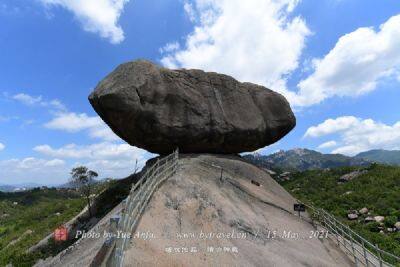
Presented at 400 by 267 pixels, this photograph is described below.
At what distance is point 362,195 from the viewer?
47094 mm

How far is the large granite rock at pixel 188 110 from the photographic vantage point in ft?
89.8

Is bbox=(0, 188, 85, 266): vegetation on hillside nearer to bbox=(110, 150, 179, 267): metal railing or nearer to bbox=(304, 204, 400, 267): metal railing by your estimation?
bbox=(110, 150, 179, 267): metal railing

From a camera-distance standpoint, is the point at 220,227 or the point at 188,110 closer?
the point at 220,227

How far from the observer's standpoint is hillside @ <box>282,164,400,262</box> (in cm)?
3725

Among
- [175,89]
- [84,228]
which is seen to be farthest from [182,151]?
[84,228]

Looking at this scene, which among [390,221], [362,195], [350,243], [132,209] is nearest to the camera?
[132,209]

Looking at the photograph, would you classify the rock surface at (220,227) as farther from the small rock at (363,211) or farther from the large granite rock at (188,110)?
the small rock at (363,211)

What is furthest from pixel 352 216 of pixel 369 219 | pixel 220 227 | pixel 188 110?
pixel 220 227

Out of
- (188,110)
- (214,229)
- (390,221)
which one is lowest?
(214,229)

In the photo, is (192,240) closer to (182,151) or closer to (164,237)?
(164,237)

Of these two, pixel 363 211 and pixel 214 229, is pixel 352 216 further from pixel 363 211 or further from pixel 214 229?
pixel 214 229

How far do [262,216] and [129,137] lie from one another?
39.0ft

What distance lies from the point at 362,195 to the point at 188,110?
89.9 feet

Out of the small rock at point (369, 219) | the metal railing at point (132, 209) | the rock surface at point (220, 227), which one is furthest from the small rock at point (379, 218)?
the metal railing at point (132, 209)
